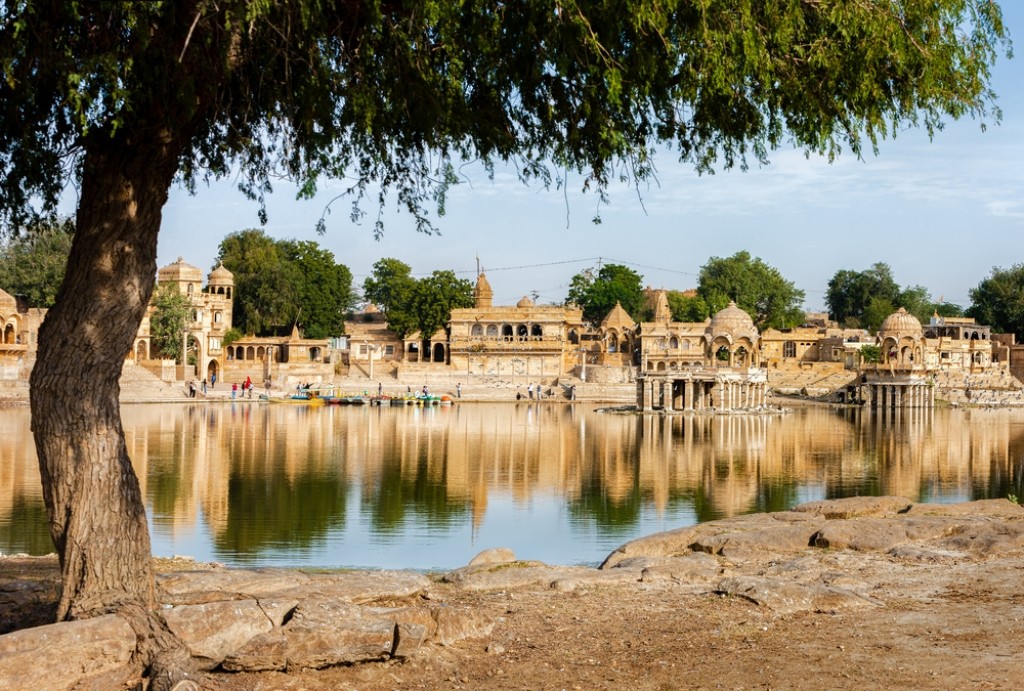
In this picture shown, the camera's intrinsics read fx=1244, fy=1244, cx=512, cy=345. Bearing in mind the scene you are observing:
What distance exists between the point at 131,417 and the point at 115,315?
40.1m

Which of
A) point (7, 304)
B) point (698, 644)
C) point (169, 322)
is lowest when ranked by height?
point (698, 644)

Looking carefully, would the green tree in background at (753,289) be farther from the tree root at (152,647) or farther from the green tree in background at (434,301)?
the tree root at (152,647)

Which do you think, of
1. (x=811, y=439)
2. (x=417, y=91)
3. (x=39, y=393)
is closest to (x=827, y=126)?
(x=417, y=91)

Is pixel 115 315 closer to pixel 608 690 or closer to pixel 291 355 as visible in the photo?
pixel 608 690

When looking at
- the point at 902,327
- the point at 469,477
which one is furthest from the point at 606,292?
the point at 469,477

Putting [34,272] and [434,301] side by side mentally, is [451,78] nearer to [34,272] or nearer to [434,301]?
[34,272]

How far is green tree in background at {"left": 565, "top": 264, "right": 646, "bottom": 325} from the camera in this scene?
90750mm

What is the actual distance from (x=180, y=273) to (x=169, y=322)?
7165 millimetres

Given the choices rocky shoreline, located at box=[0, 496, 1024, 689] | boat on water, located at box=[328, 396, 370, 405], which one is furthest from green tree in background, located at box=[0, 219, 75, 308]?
rocky shoreline, located at box=[0, 496, 1024, 689]

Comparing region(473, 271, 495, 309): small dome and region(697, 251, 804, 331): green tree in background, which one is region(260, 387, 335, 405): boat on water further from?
region(697, 251, 804, 331): green tree in background

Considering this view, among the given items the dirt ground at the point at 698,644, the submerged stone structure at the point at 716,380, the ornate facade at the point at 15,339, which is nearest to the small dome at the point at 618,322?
the submerged stone structure at the point at 716,380

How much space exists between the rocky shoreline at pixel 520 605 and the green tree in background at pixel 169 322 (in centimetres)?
5414

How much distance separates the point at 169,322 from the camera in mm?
65000

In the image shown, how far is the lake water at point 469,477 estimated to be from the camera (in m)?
17.8
